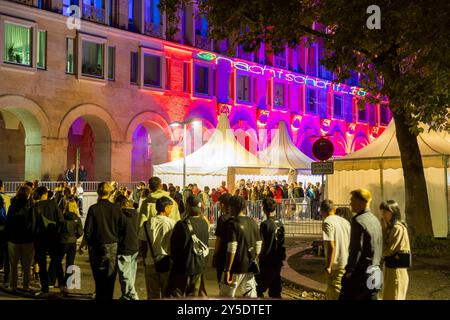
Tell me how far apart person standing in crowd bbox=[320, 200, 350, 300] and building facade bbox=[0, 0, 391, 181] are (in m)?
18.3

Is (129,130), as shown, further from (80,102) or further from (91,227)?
(91,227)

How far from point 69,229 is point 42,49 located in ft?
63.9

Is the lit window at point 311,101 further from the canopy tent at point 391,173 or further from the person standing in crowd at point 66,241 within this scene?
the person standing in crowd at point 66,241

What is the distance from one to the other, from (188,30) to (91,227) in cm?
2768

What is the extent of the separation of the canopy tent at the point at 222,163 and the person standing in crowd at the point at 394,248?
17873 mm

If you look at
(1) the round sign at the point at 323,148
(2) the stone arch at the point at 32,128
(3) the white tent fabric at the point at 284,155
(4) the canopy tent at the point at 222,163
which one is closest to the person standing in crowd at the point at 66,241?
(1) the round sign at the point at 323,148

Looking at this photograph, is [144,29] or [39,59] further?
[144,29]

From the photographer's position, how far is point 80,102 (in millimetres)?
28250

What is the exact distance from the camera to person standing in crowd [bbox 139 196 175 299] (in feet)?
24.8

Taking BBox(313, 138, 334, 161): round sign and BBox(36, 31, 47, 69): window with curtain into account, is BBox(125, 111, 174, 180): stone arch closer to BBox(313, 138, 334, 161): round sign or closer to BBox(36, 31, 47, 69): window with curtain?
BBox(36, 31, 47, 69): window with curtain

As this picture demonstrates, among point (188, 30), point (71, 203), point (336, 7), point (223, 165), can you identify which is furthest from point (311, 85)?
point (71, 203)

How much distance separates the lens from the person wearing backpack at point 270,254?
25.4 ft

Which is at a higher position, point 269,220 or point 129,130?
point 129,130

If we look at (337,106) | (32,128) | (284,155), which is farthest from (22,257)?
(337,106)
